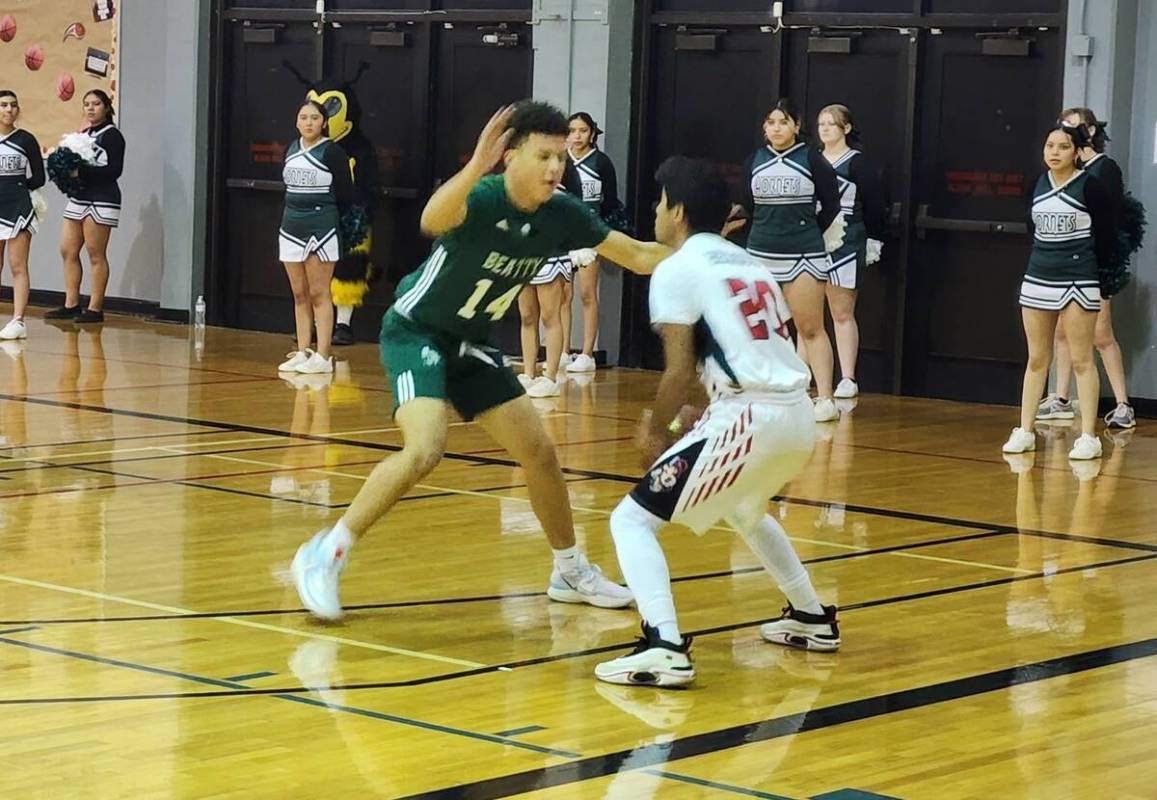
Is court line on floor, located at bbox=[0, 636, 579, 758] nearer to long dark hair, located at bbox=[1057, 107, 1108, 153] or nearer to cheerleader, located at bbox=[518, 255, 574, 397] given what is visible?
long dark hair, located at bbox=[1057, 107, 1108, 153]

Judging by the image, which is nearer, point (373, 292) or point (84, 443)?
point (84, 443)

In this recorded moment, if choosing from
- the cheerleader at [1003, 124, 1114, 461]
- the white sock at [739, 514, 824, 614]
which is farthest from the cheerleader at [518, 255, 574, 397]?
the white sock at [739, 514, 824, 614]

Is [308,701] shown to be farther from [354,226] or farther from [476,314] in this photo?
[354,226]

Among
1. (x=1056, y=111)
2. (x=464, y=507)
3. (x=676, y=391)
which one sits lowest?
(x=464, y=507)

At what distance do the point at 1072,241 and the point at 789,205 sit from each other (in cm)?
210

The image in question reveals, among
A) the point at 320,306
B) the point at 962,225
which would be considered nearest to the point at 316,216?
the point at 320,306

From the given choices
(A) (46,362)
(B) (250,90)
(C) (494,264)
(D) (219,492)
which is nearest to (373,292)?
(B) (250,90)

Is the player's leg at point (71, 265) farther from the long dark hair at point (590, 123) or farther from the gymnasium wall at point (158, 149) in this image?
the long dark hair at point (590, 123)

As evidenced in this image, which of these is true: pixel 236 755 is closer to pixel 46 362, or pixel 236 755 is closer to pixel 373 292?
pixel 46 362

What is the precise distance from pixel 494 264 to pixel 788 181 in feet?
20.7

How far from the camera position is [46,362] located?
14484mm

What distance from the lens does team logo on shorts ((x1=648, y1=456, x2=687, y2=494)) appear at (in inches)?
234

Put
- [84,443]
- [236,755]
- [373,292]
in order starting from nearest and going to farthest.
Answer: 1. [236,755]
2. [84,443]
3. [373,292]

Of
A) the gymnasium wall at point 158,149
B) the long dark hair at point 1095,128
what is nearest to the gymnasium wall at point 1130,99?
the long dark hair at point 1095,128
